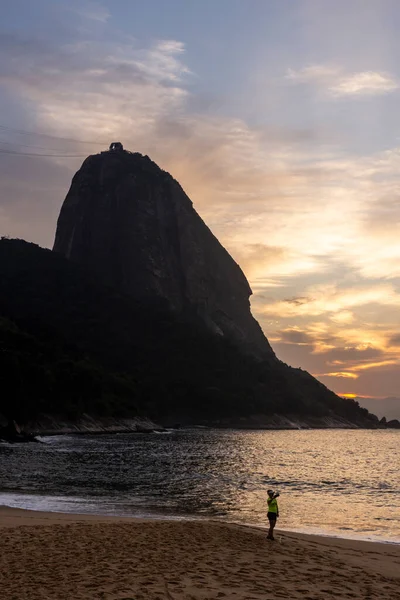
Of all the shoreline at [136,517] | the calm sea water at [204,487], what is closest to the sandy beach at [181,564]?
the shoreline at [136,517]

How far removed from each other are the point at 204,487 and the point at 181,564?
3588 centimetres

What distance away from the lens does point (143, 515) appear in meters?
34.2

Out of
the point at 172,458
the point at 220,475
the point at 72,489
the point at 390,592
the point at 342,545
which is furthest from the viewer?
the point at 172,458

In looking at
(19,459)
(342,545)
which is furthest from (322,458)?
(342,545)

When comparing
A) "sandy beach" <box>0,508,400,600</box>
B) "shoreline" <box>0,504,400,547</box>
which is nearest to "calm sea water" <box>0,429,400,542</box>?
"shoreline" <box>0,504,400,547</box>

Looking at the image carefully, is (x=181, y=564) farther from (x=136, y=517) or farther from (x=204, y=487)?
(x=204, y=487)

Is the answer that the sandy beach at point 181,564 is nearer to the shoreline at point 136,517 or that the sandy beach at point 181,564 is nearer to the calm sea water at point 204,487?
the shoreline at point 136,517

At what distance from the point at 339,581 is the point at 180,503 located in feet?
83.9

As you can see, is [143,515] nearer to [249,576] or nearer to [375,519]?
[375,519]

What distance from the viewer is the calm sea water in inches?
1411

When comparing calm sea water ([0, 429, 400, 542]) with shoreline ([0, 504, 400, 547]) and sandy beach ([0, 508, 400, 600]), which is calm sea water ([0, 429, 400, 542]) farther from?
sandy beach ([0, 508, 400, 600])

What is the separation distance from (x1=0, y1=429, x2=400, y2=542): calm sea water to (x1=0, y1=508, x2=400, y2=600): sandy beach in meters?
8.17

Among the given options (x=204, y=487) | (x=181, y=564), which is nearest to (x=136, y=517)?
(x=181, y=564)

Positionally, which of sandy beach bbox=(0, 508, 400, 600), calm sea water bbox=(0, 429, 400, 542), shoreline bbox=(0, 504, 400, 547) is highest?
sandy beach bbox=(0, 508, 400, 600)
